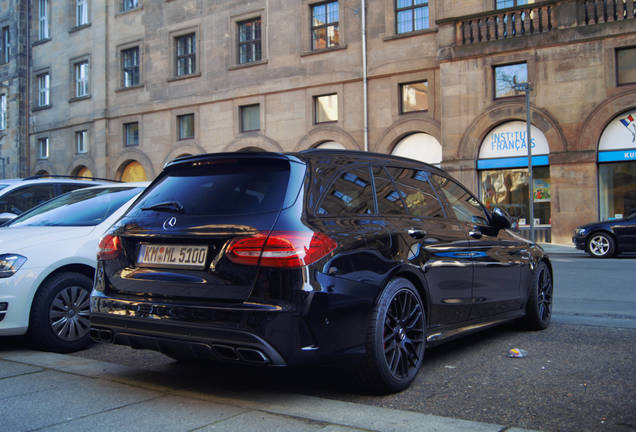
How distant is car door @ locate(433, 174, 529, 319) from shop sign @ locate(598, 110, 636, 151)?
56.9ft

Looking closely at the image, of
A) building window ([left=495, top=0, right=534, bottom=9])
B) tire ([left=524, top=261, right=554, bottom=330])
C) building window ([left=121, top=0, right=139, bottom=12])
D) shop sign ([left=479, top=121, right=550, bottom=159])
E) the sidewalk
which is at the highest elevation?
building window ([left=121, top=0, right=139, bottom=12])

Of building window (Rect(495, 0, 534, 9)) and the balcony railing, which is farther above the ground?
building window (Rect(495, 0, 534, 9))

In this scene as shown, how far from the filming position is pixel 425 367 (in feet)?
16.9

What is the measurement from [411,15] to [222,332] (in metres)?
23.3

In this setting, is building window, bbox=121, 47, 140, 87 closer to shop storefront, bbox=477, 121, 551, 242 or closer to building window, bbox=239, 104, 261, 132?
building window, bbox=239, 104, 261, 132

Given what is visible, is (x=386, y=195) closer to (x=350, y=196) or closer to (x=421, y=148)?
(x=350, y=196)

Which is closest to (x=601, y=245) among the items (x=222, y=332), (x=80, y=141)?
(x=222, y=332)

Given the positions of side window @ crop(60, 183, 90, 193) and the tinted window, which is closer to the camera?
the tinted window

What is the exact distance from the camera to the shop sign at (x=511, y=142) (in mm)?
22906

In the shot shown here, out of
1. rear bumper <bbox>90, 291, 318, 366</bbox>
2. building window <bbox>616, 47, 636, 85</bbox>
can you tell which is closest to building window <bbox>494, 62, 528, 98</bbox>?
building window <bbox>616, 47, 636, 85</bbox>

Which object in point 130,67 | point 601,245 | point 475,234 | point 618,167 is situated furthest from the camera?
point 130,67

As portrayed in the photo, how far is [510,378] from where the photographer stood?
4.77 metres

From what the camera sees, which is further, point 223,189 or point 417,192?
point 417,192

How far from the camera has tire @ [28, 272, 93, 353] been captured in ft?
19.0
